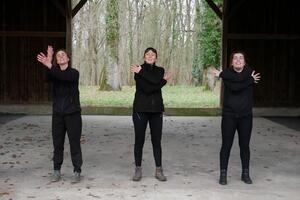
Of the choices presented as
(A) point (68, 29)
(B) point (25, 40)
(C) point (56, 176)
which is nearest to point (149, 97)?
(C) point (56, 176)

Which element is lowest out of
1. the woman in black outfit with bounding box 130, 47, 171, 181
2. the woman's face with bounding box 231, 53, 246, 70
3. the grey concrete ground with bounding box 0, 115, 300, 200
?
the grey concrete ground with bounding box 0, 115, 300, 200

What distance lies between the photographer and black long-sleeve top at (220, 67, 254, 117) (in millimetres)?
6391

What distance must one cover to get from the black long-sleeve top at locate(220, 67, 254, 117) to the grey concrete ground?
2.93 ft

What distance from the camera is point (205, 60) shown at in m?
22.7

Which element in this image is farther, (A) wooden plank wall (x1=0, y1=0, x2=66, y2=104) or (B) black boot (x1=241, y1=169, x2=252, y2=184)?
(A) wooden plank wall (x1=0, y1=0, x2=66, y2=104)

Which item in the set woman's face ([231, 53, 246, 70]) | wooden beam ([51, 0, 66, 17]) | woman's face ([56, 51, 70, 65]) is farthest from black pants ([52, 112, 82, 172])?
wooden beam ([51, 0, 66, 17])

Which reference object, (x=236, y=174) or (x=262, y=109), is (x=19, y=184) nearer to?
(x=236, y=174)

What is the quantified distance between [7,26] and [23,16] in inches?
21.9

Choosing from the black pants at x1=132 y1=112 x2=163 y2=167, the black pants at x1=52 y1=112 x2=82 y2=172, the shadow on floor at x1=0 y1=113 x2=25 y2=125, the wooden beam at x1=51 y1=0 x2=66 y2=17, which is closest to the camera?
the black pants at x1=52 y1=112 x2=82 y2=172

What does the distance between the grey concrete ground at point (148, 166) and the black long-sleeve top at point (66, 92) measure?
892mm

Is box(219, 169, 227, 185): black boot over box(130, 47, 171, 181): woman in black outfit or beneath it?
beneath

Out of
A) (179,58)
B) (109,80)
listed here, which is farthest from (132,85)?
(109,80)

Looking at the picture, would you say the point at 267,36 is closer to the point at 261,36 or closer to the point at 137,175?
the point at 261,36

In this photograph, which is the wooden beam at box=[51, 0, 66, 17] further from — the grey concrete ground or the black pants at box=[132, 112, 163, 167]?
the black pants at box=[132, 112, 163, 167]
